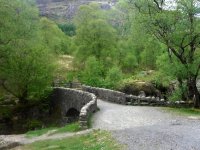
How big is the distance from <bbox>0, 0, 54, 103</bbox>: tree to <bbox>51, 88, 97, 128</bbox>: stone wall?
2.85m

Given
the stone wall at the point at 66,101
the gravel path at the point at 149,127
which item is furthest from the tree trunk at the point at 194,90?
the stone wall at the point at 66,101

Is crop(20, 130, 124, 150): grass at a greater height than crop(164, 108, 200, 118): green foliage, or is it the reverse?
crop(164, 108, 200, 118): green foliage

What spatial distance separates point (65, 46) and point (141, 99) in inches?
2515

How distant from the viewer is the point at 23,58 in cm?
5559

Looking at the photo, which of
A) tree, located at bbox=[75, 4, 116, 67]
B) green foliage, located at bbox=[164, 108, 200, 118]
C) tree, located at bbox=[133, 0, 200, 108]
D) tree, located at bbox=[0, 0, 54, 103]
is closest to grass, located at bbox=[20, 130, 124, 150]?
green foliage, located at bbox=[164, 108, 200, 118]

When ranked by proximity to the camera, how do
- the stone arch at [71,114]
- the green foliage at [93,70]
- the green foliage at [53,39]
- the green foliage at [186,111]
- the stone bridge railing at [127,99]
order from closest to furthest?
the green foliage at [186,111]
the stone bridge railing at [127,99]
the stone arch at [71,114]
the green foliage at [93,70]
the green foliage at [53,39]

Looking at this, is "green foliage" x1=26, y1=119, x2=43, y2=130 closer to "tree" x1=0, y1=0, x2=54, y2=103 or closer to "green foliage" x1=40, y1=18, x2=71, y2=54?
"tree" x1=0, y1=0, x2=54, y2=103

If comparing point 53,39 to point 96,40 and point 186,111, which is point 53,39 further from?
point 186,111

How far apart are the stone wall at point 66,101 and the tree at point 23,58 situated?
2.85 metres

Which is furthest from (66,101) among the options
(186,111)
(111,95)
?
(186,111)

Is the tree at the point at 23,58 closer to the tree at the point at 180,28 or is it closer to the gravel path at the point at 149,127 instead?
the gravel path at the point at 149,127

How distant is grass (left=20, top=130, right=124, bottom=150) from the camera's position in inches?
1040

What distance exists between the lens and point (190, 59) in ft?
141

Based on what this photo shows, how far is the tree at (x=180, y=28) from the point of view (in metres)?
40.2
